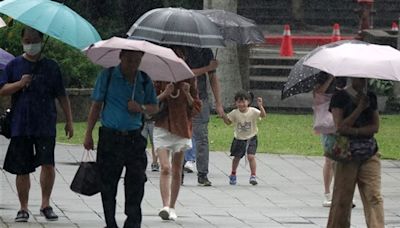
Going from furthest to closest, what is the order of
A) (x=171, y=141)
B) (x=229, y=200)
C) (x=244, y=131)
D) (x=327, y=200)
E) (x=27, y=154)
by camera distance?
(x=244, y=131) < (x=229, y=200) < (x=327, y=200) < (x=171, y=141) < (x=27, y=154)

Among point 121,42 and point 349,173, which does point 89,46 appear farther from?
point 349,173

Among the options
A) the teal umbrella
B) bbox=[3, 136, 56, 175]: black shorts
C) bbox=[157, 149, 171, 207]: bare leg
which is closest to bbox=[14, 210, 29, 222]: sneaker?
bbox=[3, 136, 56, 175]: black shorts

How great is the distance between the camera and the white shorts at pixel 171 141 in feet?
37.7

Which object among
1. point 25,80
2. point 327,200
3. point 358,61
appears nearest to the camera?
point 358,61

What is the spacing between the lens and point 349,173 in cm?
1005

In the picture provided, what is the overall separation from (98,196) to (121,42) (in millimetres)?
3402

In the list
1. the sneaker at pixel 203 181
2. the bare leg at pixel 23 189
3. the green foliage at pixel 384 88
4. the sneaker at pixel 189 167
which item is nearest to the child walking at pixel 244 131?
the sneaker at pixel 203 181

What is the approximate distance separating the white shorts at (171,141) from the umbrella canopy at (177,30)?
0.85 meters

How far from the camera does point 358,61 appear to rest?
979cm

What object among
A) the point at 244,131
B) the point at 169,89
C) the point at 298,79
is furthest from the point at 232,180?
the point at 298,79

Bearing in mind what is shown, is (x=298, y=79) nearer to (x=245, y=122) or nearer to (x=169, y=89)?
(x=169, y=89)

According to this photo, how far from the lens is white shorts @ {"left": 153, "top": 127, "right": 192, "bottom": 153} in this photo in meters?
11.5

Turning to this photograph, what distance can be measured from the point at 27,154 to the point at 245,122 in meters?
3.72

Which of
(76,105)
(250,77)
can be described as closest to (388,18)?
(250,77)
